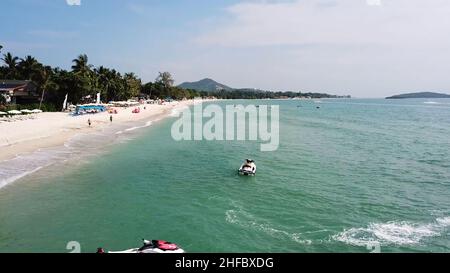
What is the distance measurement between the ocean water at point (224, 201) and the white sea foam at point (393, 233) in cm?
5

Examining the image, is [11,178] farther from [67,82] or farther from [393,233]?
[67,82]

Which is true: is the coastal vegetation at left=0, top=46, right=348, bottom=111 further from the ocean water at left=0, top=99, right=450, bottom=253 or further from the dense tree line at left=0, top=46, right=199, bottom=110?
the ocean water at left=0, top=99, right=450, bottom=253

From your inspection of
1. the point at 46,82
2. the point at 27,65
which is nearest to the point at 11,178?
the point at 46,82

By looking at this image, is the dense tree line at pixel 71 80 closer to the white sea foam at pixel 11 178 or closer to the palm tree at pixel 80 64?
the palm tree at pixel 80 64

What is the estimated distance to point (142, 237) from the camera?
1630 centimetres

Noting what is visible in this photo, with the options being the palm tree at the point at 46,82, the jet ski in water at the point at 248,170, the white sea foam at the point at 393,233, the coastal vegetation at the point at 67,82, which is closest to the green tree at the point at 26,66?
the coastal vegetation at the point at 67,82

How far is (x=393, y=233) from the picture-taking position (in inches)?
684

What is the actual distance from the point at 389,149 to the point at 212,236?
3492 cm

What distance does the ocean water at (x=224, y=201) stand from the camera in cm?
1623

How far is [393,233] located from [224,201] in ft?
29.7

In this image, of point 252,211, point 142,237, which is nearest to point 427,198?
point 252,211

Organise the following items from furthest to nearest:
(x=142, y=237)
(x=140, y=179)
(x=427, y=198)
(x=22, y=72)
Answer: (x=22, y=72) < (x=140, y=179) < (x=427, y=198) < (x=142, y=237)

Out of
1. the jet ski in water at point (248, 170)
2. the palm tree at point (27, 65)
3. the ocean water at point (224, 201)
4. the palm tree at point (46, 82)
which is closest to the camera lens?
the ocean water at point (224, 201)

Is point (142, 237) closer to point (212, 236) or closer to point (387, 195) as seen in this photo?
point (212, 236)
